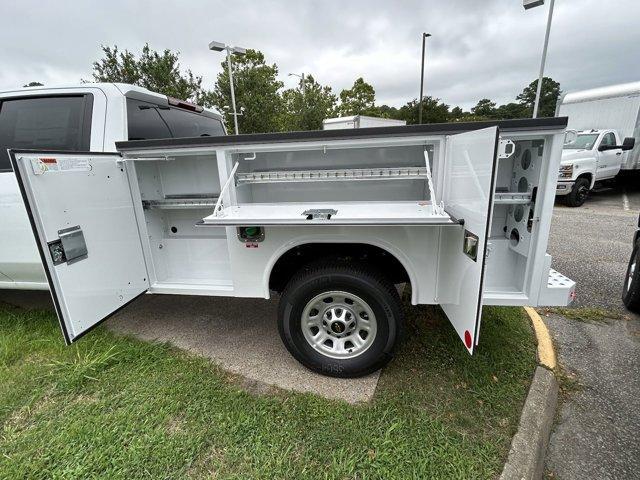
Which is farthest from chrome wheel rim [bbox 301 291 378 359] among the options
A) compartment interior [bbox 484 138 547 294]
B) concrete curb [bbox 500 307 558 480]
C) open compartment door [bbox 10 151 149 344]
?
open compartment door [bbox 10 151 149 344]

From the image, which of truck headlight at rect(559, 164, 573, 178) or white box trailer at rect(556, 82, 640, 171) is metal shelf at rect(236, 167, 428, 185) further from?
white box trailer at rect(556, 82, 640, 171)

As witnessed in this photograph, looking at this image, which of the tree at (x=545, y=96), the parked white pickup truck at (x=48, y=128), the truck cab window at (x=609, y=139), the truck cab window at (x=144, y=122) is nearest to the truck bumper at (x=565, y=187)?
the truck cab window at (x=609, y=139)

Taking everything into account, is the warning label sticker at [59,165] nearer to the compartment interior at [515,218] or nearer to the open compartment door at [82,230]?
the open compartment door at [82,230]

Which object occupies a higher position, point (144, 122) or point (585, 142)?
point (144, 122)

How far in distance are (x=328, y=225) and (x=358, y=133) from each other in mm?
657

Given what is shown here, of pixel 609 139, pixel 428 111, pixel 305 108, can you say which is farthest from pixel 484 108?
pixel 609 139

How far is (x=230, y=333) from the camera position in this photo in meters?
3.33

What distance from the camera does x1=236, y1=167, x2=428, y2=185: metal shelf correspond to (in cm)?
250

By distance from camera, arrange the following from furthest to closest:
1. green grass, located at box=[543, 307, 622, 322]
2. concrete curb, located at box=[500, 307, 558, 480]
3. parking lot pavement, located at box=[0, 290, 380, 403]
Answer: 1. green grass, located at box=[543, 307, 622, 322]
2. parking lot pavement, located at box=[0, 290, 380, 403]
3. concrete curb, located at box=[500, 307, 558, 480]

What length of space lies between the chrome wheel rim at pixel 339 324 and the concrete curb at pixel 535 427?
3.53 ft

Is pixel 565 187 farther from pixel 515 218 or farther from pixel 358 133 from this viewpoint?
pixel 358 133

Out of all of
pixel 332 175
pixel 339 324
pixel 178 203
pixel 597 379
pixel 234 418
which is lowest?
pixel 597 379

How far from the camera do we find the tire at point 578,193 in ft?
32.0

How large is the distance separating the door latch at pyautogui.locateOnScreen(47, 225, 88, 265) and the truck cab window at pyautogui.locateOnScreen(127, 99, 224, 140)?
105 centimetres
